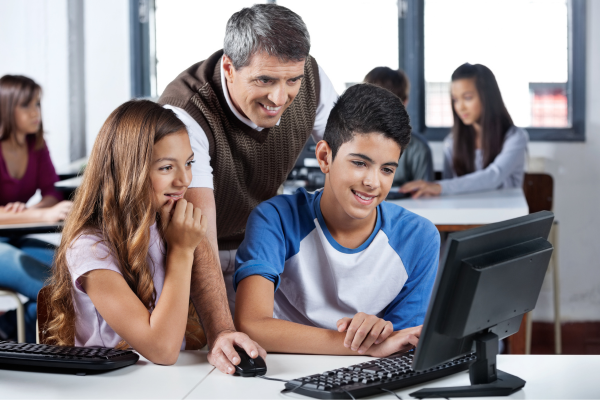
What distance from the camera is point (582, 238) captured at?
396 cm

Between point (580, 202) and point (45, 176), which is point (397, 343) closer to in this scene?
point (45, 176)

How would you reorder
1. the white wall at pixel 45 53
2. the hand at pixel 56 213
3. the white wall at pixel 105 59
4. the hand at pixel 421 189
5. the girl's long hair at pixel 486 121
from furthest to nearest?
the white wall at pixel 105 59 < the white wall at pixel 45 53 < the girl's long hair at pixel 486 121 < the hand at pixel 421 189 < the hand at pixel 56 213

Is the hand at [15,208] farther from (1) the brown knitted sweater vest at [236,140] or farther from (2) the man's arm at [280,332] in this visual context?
(2) the man's arm at [280,332]

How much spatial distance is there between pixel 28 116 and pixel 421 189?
6.00 feet

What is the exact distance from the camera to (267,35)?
1.46 metres

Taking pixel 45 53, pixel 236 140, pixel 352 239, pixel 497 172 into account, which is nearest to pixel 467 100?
pixel 497 172

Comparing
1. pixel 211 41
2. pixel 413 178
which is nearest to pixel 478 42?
pixel 413 178

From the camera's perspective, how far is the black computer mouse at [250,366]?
44.1 inches

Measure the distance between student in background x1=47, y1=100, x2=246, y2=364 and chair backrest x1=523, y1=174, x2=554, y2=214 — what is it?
2.58 m

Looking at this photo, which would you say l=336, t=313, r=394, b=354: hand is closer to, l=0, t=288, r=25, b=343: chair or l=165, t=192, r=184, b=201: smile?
l=165, t=192, r=184, b=201: smile

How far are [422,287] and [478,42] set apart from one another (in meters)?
2.91

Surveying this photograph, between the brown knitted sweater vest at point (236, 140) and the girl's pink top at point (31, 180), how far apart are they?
61.8 inches

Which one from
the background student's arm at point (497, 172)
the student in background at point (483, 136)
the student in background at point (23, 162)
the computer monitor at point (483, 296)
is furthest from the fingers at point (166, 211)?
the student in background at point (483, 136)

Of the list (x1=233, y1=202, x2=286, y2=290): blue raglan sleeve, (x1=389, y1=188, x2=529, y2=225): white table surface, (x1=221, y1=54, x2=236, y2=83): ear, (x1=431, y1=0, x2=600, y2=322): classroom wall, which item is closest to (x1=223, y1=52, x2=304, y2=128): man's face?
(x1=221, y1=54, x2=236, y2=83): ear
